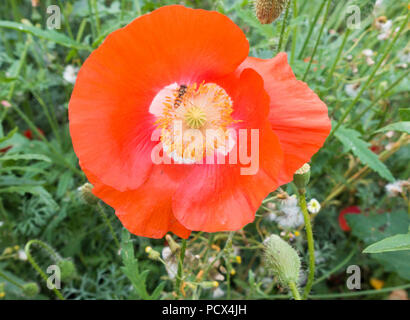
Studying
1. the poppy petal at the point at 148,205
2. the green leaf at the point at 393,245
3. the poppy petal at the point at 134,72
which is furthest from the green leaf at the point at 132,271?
the green leaf at the point at 393,245

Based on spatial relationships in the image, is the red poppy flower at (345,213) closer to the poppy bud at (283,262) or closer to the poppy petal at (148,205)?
the poppy bud at (283,262)

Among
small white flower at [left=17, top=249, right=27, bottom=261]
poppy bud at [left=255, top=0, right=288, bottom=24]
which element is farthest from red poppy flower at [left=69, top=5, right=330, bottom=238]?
small white flower at [left=17, top=249, right=27, bottom=261]

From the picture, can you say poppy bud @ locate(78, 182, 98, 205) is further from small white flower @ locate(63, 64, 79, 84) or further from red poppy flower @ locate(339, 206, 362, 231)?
red poppy flower @ locate(339, 206, 362, 231)

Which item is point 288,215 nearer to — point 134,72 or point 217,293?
point 217,293

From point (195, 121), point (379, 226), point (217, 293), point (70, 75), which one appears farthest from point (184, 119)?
point (379, 226)
